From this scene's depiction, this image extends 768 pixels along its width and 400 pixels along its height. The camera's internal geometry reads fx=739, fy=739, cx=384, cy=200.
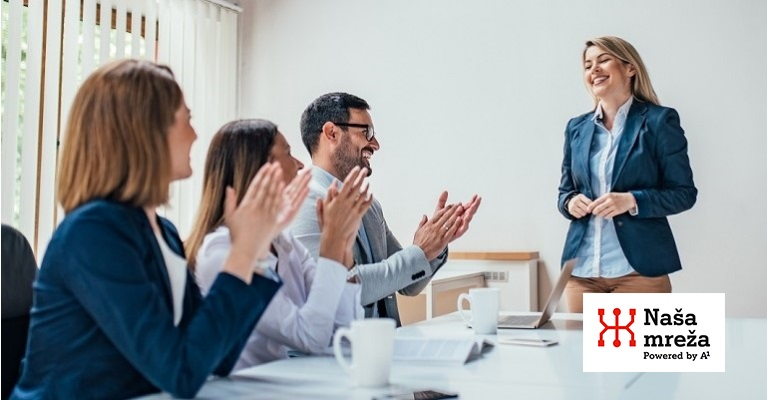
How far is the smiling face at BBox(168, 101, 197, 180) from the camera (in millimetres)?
1121

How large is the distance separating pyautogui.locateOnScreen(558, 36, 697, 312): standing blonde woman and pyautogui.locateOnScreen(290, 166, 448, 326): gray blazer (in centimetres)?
66

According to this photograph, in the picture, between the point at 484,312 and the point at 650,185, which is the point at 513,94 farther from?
the point at 484,312

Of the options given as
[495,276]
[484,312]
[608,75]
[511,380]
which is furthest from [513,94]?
[511,380]

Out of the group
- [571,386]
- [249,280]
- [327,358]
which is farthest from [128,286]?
[571,386]

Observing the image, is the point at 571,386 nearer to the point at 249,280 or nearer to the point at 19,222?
the point at 249,280

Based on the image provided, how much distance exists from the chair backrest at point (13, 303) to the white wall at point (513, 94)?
112 inches

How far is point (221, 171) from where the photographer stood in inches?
57.2

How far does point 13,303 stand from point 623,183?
2012 mm

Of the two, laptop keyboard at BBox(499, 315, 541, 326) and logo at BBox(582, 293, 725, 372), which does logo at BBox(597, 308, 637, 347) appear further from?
laptop keyboard at BBox(499, 315, 541, 326)

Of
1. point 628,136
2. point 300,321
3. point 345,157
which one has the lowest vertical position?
point 300,321

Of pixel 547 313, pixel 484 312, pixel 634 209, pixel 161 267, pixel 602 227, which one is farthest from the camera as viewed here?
pixel 602 227

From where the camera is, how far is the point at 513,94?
3877mm

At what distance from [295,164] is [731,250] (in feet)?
8.36

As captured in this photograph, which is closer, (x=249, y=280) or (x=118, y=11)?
(x=249, y=280)
